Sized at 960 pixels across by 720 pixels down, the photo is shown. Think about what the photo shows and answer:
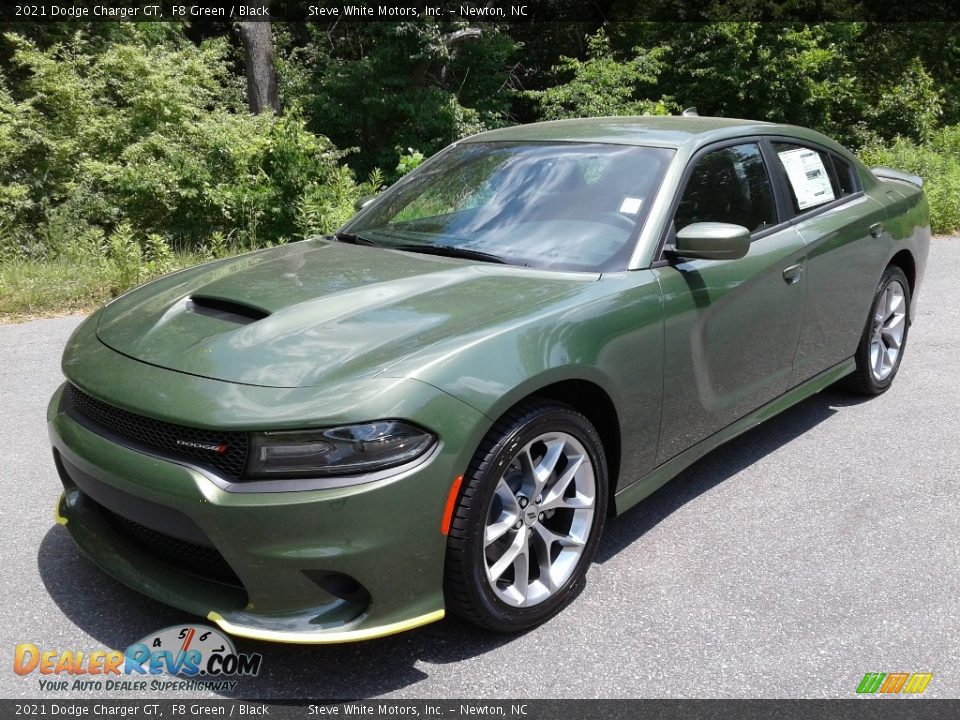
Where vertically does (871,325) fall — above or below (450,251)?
below

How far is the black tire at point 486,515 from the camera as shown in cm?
268

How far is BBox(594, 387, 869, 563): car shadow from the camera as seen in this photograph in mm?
3746

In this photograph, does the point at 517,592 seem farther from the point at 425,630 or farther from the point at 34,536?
the point at 34,536

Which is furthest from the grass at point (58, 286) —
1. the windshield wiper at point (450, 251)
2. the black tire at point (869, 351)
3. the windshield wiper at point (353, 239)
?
the black tire at point (869, 351)

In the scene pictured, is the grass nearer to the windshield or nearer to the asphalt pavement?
the asphalt pavement

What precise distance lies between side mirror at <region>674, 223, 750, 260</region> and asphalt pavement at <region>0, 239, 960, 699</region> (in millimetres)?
1145

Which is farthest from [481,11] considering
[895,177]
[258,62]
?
[895,177]

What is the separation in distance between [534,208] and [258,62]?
42.7ft

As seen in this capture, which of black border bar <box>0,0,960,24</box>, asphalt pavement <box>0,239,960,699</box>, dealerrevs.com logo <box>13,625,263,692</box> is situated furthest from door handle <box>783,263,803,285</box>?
black border bar <box>0,0,960,24</box>

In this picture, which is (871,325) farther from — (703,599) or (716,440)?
(703,599)

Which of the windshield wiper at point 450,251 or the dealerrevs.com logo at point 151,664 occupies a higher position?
the windshield wiper at point 450,251

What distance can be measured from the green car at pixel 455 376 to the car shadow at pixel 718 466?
12.7 inches

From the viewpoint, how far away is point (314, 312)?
3.02 m

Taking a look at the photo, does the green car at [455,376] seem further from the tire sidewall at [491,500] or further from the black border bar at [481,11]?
the black border bar at [481,11]
